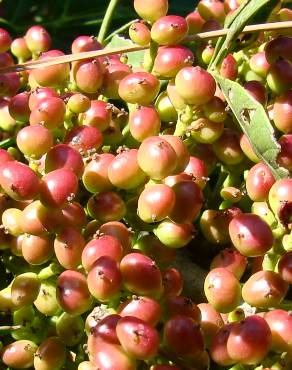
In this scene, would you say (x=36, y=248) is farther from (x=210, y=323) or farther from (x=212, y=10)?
(x=212, y=10)

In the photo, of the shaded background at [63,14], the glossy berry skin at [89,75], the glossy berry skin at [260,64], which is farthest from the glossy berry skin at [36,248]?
the shaded background at [63,14]

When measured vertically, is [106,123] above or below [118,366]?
above

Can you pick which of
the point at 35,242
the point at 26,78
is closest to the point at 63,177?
the point at 35,242

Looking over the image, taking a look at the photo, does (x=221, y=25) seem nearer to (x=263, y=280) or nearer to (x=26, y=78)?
(x=26, y=78)

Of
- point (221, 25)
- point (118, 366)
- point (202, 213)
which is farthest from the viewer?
point (221, 25)

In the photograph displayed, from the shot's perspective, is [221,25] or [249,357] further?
[221,25]

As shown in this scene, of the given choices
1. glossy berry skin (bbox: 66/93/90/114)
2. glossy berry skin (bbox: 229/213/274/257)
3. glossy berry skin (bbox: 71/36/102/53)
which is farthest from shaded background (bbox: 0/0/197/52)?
glossy berry skin (bbox: 229/213/274/257)

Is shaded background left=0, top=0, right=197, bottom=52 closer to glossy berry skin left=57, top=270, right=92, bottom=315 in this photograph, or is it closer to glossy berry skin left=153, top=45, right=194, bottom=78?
glossy berry skin left=153, top=45, right=194, bottom=78
